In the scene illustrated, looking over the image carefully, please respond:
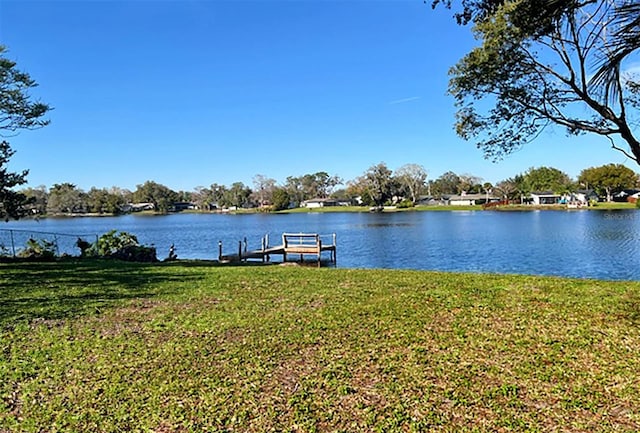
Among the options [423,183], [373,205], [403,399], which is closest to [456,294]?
[403,399]

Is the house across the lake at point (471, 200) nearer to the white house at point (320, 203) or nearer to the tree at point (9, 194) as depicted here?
the white house at point (320, 203)

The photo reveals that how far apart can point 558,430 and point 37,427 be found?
3.81 m

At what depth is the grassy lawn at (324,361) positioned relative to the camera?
3309mm

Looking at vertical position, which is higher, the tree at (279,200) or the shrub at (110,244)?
the tree at (279,200)

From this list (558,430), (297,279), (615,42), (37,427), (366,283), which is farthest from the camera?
(297,279)

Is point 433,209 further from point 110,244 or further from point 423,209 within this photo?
point 110,244

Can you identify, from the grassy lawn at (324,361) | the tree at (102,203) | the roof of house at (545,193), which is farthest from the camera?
the tree at (102,203)

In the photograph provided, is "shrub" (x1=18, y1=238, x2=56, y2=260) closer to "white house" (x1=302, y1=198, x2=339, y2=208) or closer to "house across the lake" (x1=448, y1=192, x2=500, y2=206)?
"house across the lake" (x1=448, y1=192, x2=500, y2=206)

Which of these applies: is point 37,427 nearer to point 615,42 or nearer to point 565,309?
point 615,42

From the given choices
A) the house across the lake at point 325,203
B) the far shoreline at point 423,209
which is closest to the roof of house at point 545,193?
the far shoreline at point 423,209

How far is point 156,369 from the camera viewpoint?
4.33 m

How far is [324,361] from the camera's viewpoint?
174 inches

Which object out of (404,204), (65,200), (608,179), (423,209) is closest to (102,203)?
(65,200)

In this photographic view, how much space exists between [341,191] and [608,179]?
69.7m
